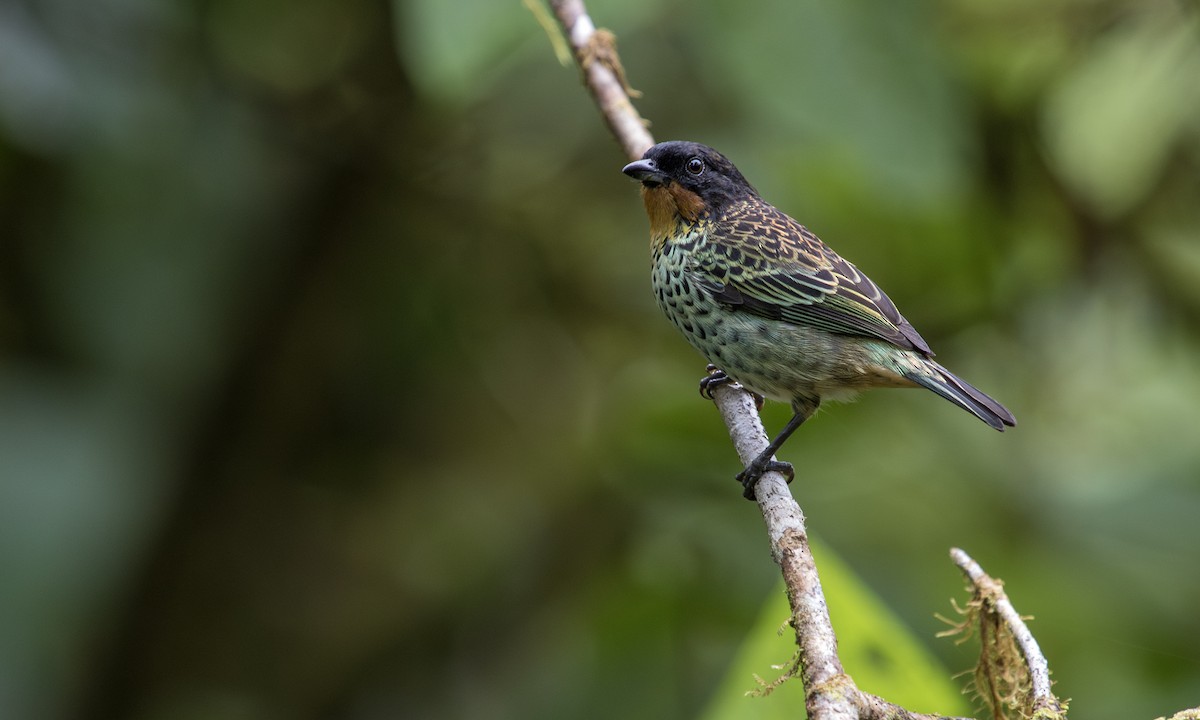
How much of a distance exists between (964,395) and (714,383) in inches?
32.3

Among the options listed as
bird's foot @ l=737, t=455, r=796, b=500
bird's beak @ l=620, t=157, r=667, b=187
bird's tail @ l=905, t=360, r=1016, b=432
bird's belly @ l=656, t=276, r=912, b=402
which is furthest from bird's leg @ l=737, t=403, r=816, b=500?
bird's beak @ l=620, t=157, r=667, b=187

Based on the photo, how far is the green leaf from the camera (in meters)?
2.67

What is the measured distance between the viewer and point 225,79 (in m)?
4.61

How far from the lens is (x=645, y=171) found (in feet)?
11.9

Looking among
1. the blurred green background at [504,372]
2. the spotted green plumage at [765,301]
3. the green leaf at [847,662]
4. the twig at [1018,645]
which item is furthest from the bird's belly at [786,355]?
the twig at [1018,645]

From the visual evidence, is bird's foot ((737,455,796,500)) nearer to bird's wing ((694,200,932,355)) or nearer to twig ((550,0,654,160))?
bird's wing ((694,200,932,355))

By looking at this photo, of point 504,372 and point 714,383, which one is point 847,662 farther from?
point 504,372

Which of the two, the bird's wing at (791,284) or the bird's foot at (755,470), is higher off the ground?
the bird's wing at (791,284)

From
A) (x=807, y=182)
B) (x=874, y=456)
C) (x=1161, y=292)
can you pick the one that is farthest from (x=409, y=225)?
(x=1161, y=292)

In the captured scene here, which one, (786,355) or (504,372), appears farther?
(504,372)

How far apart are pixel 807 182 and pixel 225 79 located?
7.23 feet

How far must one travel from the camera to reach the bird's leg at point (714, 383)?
152 inches

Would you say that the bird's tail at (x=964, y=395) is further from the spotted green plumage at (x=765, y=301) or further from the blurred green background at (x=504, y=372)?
the blurred green background at (x=504, y=372)

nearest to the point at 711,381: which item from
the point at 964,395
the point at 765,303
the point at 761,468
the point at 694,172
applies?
the point at 765,303
